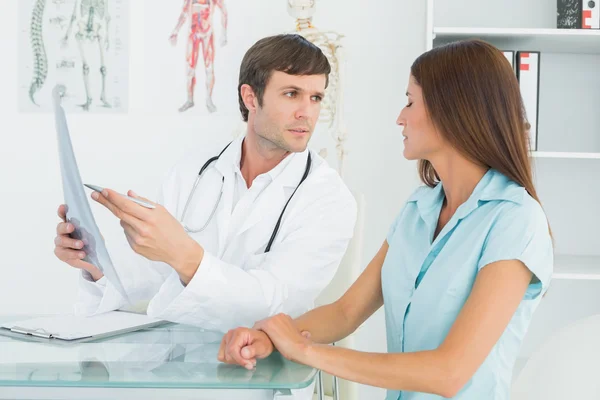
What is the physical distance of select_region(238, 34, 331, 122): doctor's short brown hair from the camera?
1891 millimetres

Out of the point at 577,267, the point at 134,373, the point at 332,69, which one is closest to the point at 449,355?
the point at 134,373

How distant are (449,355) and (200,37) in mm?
2198

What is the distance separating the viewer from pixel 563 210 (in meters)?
2.83

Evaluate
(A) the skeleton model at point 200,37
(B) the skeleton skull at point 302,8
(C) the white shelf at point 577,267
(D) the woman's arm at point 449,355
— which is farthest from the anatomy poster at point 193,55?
(D) the woman's arm at point 449,355

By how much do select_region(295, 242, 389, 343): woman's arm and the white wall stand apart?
4.90 feet

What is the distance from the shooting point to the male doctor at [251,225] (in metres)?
1.41

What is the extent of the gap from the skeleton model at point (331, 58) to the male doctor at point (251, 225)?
2.39 feet

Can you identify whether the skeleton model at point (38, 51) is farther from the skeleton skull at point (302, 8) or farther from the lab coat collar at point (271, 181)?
the lab coat collar at point (271, 181)

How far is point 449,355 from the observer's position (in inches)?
44.4

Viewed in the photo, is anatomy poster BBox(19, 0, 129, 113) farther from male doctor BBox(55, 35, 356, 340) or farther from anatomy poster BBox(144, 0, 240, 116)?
male doctor BBox(55, 35, 356, 340)

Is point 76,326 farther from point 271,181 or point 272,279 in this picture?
point 271,181

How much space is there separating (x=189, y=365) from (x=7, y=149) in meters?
2.23

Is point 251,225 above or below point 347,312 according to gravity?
above

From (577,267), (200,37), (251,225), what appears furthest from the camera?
(200,37)
